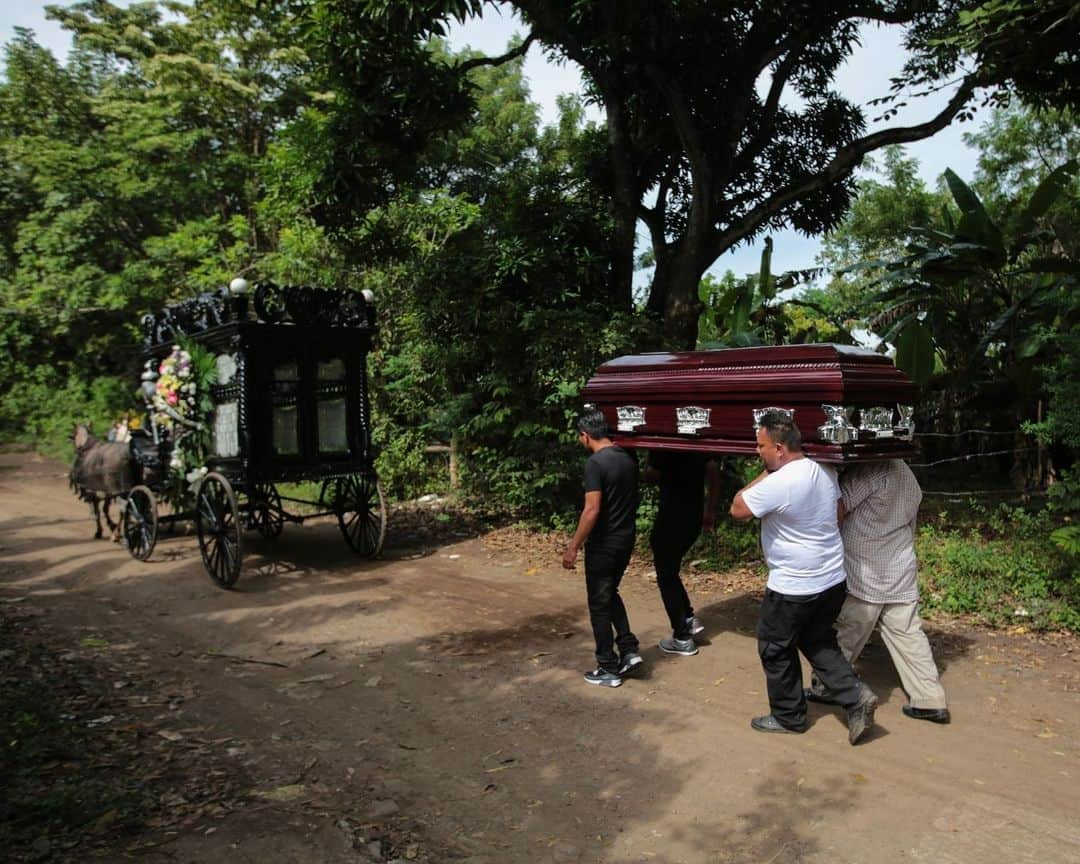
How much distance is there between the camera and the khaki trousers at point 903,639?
4.50m

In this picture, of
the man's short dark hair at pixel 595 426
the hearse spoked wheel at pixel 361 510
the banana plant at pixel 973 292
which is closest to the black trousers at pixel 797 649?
the man's short dark hair at pixel 595 426

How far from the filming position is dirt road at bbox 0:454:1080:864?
343 cm

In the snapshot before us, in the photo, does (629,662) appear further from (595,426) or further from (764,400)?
(764,400)

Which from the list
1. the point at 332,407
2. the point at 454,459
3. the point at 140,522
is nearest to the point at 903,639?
the point at 332,407

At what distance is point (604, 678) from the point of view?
203 inches

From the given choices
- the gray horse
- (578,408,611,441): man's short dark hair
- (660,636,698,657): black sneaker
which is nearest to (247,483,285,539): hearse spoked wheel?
the gray horse

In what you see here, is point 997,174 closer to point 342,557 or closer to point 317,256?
point 317,256

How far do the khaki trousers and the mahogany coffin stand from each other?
89 centimetres

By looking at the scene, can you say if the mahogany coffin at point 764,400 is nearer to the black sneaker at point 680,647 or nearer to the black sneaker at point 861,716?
the black sneaker at point 861,716

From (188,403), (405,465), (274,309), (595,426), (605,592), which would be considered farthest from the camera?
(405,465)

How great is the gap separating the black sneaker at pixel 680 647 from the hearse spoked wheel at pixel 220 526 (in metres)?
4.16

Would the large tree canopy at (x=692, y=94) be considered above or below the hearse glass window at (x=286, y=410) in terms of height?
above

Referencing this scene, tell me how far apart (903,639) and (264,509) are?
6522 millimetres

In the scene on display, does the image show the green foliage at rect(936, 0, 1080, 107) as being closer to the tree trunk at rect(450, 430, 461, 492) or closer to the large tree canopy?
the large tree canopy
